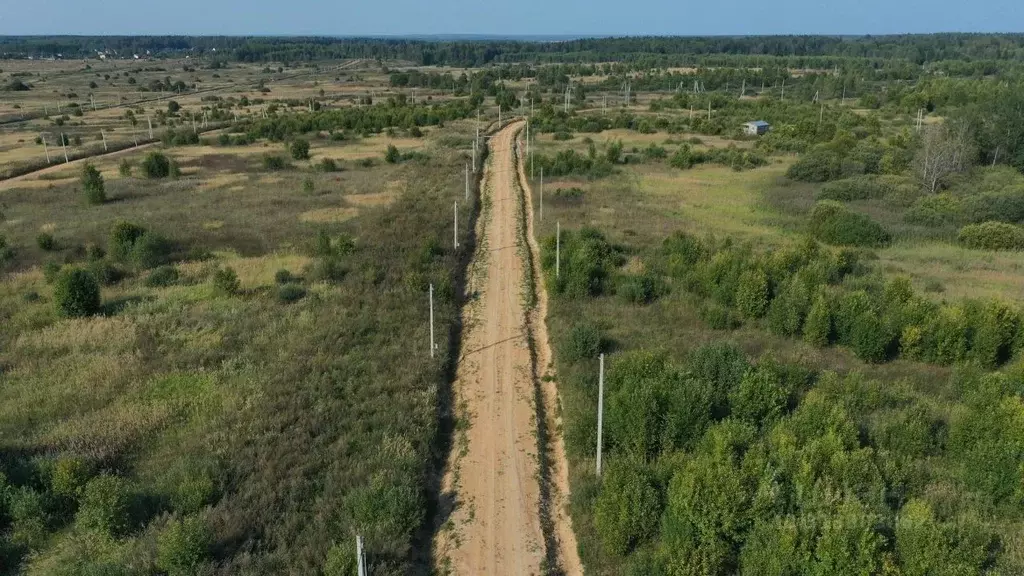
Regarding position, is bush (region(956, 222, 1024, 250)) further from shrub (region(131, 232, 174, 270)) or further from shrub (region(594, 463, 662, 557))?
shrub (region(131, 232, 174, 270))

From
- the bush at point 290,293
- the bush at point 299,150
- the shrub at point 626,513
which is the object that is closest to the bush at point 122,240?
the bush at point 290,293

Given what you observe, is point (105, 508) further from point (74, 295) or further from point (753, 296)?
point (753, 296)

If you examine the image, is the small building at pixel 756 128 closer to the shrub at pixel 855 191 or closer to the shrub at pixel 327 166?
the shrub at pixel 855 191

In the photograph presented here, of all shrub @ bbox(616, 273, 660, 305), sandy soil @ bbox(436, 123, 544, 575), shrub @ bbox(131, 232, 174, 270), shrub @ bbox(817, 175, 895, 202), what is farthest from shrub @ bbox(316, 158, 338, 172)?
shrub @ bbox(817, 175, 895, 202)

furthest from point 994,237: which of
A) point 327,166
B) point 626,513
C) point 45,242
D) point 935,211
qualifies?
point 45,242

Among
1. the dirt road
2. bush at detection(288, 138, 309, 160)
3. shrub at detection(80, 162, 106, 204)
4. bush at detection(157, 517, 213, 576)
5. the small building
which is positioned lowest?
the dirt road
